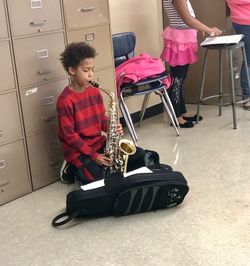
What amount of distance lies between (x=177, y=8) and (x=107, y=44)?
79 cm

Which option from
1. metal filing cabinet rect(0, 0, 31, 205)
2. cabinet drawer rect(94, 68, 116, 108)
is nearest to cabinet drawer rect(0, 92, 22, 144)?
metal filing cabinet rect(0, 0, 31, 205)

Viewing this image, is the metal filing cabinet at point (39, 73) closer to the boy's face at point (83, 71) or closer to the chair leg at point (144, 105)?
the boy's face at point (83, 71)

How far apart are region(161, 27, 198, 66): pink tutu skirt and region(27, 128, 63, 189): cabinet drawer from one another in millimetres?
1421

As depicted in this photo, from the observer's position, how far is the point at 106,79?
343cm

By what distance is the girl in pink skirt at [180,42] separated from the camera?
3.83 m

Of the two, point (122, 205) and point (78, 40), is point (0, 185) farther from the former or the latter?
point (78, 40)

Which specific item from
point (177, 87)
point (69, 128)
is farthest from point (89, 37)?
point (177, 87)

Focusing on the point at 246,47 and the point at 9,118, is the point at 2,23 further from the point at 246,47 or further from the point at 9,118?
the point at 246,47

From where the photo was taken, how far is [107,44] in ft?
11.1

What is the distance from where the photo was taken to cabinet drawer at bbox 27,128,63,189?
2971 mm

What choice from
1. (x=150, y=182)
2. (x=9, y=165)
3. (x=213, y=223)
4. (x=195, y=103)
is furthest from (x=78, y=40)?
(x=195, y=103)

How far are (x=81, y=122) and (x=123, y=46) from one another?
3.69 ft

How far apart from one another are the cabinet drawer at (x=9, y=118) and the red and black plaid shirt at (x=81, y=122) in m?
0.26

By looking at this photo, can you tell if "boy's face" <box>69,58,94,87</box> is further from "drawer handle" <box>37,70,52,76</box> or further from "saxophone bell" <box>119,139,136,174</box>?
"saxophone bell" <box>119,139,136,174</box>
